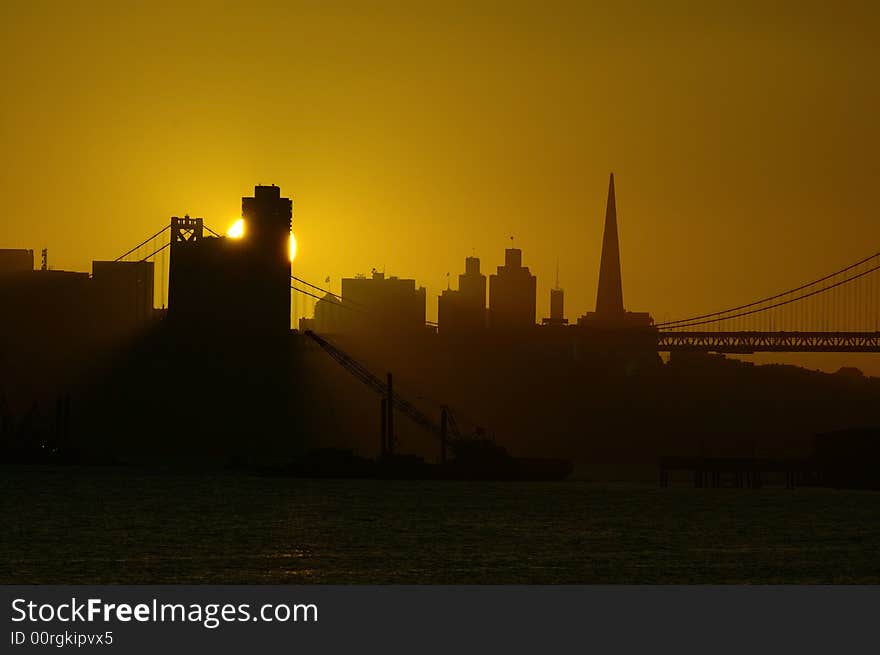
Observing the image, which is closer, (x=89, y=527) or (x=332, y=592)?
(x=332, y=592)

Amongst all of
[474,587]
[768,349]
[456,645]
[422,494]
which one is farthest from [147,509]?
[768,349]

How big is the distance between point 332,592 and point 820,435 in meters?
107

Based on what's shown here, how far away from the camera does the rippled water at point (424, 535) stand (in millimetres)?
78750

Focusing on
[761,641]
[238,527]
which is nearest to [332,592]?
[761,641]

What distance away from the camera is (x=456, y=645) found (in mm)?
56812

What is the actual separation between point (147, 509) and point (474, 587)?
161 ft

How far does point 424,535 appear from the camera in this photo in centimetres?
9831

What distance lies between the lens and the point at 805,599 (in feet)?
231

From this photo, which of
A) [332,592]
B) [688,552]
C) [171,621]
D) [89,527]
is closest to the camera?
[171,621]

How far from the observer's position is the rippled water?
7875cm

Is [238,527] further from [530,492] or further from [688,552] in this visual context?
[530,492]

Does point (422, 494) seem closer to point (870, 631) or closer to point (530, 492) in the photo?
point (530, 492)

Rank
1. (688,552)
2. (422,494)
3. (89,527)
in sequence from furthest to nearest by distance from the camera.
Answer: (422,494)
(89,527)
(688,552)

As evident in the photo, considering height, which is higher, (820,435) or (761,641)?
(820,435)
